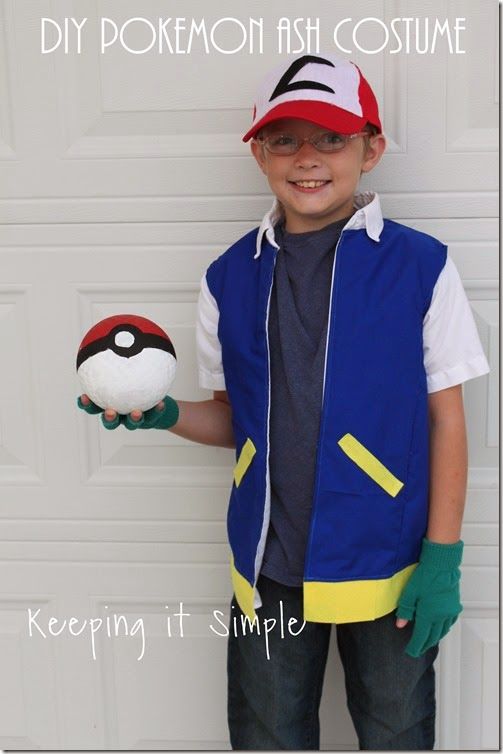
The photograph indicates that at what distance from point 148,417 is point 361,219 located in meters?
0.41

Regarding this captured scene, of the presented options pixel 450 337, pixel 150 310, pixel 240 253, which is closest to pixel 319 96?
pixel 240 253

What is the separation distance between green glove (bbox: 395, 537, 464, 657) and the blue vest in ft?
0.08

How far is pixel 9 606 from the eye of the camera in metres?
1.59

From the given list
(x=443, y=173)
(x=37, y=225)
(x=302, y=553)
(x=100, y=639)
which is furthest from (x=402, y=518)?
(x=37, y=225)

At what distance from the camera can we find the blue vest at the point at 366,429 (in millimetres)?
1176

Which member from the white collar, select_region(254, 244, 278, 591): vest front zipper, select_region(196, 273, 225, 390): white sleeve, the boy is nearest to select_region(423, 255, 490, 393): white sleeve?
the boy

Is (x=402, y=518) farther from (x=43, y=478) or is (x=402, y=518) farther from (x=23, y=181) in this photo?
(x=23, y=181)

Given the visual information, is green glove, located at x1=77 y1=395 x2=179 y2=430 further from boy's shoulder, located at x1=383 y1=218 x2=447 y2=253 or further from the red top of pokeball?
boy's shoulder, located at x1=383 y1=218 x2=447 y2=253

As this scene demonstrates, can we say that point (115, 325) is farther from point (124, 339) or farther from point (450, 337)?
point (450, 337)

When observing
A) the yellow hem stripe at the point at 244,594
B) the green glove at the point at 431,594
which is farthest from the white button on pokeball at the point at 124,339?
the green glove at the point at 431,594

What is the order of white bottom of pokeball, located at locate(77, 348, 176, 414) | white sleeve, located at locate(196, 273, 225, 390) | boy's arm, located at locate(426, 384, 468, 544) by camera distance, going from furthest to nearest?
white sleeve, located at locate(196, 273, 225, 390) → boy's arm, located at locate(426, 384, 468, 544) → white bottom of pokeball, located at locate(77, 348, 176, 414)

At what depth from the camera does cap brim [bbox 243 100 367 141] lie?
1143 mm

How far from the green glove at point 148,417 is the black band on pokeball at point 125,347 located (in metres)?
0.07

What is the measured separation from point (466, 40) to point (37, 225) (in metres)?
0.77
